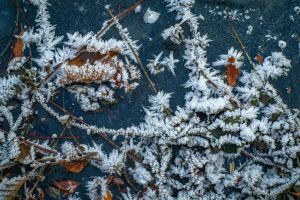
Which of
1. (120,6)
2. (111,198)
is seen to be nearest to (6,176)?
(111,198)

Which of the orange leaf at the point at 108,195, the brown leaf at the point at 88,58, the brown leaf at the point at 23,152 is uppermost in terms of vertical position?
the brown leaf at the point at 88,58

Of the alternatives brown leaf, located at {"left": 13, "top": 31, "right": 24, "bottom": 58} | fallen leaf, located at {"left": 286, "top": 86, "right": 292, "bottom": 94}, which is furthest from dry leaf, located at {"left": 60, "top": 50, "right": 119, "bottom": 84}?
fallen leaf, located at {"left": 286, "top": 86, "right": 292, "bottom": 94}

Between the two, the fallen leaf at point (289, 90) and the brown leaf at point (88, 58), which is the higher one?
the brown leaf at point (88, 58)

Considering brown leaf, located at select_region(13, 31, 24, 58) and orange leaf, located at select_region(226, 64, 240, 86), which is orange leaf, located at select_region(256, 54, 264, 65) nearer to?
orange leaf, located at select_region(226, 64, 240, 86)

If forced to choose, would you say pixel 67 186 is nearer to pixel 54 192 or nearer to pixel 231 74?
pixel 54 192

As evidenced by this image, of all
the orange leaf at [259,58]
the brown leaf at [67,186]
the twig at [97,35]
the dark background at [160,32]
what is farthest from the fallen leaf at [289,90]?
the brown leaf at [67,186]

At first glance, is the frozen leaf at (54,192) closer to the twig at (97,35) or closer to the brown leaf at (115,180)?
the brown leaf at (115,180)

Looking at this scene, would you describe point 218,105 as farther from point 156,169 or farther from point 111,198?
point 111,198
